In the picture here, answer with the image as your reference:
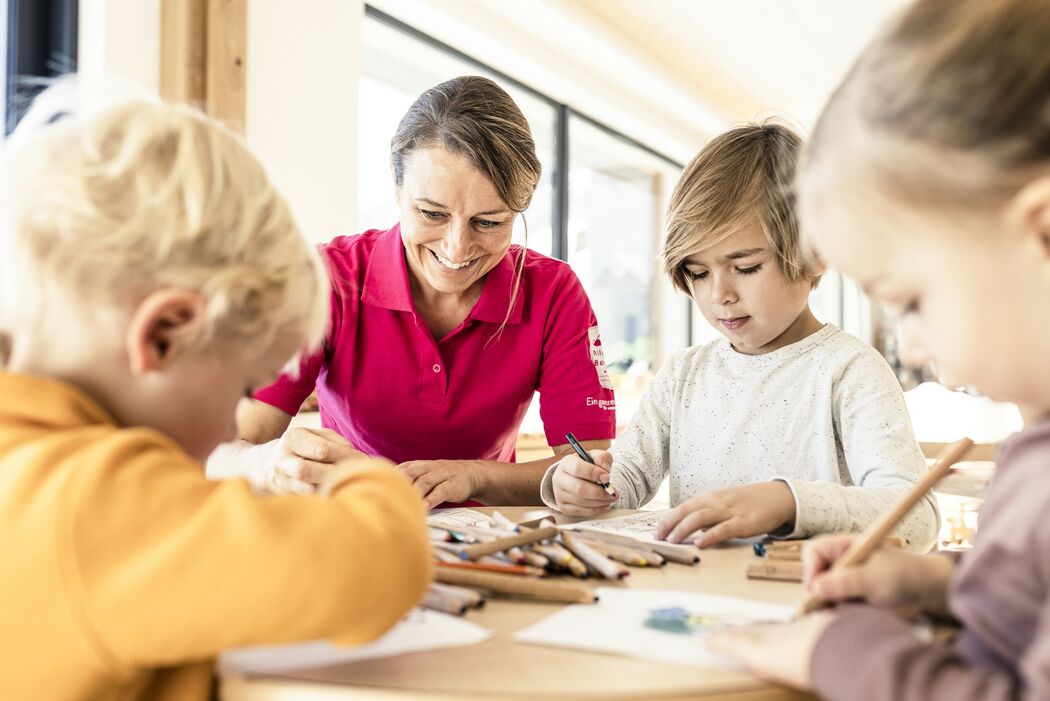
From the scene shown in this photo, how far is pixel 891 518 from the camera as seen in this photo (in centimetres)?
76

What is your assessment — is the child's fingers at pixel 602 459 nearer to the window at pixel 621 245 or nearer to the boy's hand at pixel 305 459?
the boy's hand at pixel 305 459

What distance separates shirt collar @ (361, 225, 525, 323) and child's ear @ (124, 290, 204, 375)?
984 mm

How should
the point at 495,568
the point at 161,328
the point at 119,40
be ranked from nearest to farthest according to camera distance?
1. the point at 161,328
2. the point at 495,568
3. the point at 119,40

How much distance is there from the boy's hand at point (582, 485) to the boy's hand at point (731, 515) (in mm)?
182

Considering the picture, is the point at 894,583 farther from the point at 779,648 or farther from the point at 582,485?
the point at 582,485

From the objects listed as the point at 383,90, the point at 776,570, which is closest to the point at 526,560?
the point at 776,570

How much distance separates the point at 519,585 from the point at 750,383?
86 centimetres

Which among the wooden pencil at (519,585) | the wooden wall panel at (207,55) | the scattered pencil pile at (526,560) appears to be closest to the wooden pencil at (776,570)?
the scattered pencil pile at (526,560)

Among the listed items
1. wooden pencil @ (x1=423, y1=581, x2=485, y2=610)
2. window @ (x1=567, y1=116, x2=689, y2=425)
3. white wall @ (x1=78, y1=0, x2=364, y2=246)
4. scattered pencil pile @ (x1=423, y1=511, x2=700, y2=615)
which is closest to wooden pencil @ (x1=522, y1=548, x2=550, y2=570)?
scattered pencil pile @ (x1=423, y1=511, x2=700, y2=615)

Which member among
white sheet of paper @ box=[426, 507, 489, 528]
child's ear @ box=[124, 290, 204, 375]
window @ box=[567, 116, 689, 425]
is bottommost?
white sheet of paper @ box=[426, 507, 489, 528]

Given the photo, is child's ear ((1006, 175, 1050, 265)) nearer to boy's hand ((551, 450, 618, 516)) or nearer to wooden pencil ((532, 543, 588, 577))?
wooden pencil ((532, 543, 588, 577))

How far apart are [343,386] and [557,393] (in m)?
0.38

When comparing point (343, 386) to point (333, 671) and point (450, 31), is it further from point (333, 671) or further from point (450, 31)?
point (450, 31)

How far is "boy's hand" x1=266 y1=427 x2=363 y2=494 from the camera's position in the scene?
1.18m
